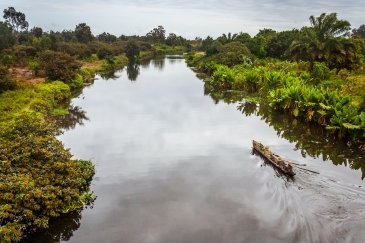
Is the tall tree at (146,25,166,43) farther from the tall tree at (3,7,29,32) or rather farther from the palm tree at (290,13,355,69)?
the palm tree at (290,13,355,69)

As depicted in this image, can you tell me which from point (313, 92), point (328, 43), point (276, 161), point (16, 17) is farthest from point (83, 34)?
point (276, 161)

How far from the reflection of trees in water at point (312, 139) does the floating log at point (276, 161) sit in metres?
2.26

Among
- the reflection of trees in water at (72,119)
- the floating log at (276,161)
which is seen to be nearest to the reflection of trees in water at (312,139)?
the floating log at (276,161)

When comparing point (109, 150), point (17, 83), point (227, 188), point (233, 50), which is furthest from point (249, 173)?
point (233, 50)

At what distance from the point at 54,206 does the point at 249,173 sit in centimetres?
808

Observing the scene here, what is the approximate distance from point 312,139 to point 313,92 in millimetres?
3409

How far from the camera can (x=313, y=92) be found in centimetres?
2298

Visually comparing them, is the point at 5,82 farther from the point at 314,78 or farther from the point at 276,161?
the point at 314,78

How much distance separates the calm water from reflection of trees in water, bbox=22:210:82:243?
3 centimetres

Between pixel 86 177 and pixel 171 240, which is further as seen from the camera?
pixel 86 177

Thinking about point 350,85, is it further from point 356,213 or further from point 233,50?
point 233,50

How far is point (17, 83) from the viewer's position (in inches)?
1193

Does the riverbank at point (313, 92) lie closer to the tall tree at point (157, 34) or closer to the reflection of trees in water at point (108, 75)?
the reflection of trees in water at point (108, 75)

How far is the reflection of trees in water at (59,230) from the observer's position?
1145 centimetres
